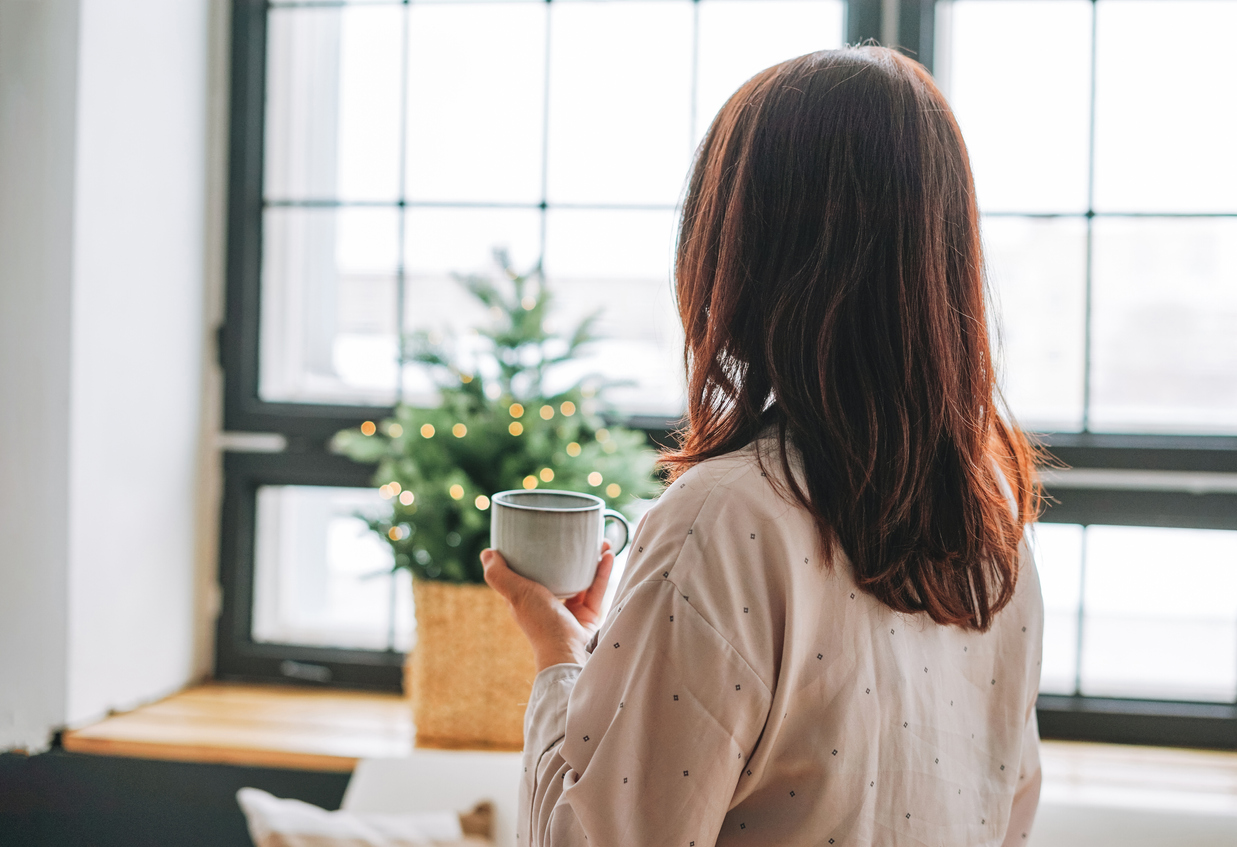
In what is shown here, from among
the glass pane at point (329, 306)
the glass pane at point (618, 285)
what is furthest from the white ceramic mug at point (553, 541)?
the glass pane at point (329, 306)

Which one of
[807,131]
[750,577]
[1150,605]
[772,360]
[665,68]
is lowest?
[1150,605]

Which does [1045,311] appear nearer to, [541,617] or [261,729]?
[541,617]

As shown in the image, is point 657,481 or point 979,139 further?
point 979,139

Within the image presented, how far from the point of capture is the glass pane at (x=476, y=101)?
6.62 ft

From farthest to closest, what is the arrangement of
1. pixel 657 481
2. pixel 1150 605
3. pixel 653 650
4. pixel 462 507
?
pixel 1150 605 < pixel 657 481 < pixel 462 507 < pixel 653 650

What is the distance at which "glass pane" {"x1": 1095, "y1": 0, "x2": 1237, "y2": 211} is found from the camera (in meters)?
1.84

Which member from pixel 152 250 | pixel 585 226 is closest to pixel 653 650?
pixel 585 226

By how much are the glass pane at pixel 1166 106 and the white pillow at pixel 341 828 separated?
5.57ft

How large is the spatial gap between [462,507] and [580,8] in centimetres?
114

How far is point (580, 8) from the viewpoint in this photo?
78.3 inches

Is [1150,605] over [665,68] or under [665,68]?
under

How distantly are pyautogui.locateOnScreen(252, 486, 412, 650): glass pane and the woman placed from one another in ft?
4.93

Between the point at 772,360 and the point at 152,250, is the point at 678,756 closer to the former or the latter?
the point at 772,360

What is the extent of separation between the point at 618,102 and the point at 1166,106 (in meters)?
1.12
